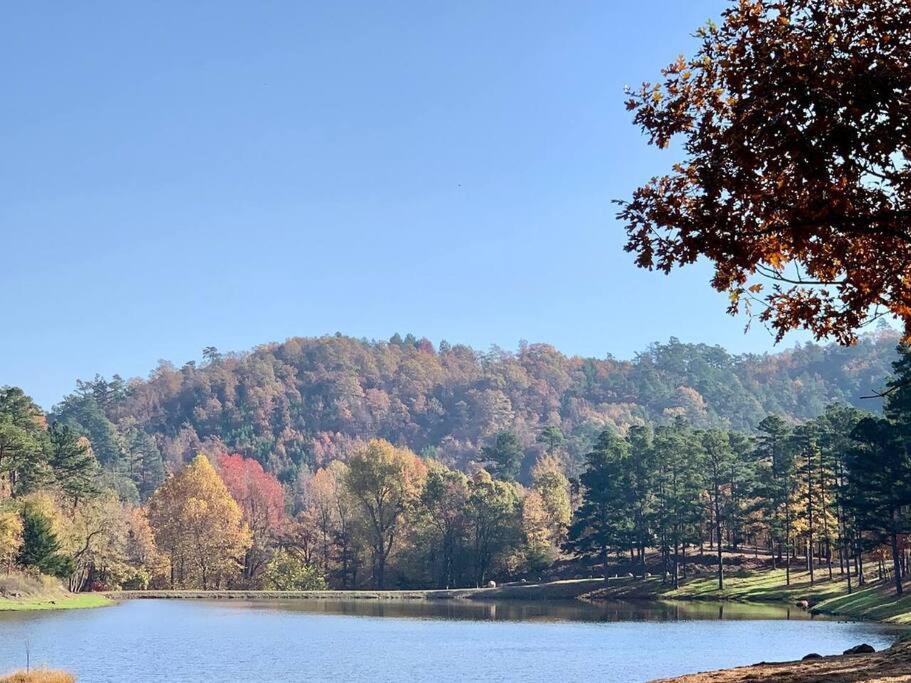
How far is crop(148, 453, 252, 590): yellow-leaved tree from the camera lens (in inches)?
4163

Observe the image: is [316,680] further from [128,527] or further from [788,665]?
[128,527]

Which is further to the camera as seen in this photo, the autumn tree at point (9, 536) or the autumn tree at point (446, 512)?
the autumn tree at point (446, 512)

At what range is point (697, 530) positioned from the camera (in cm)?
9575

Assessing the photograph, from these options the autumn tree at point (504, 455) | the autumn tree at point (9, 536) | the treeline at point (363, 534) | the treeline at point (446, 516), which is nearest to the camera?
the autumn tree at point (9, 536)

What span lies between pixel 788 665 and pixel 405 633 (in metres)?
35.2

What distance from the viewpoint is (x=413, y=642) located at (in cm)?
5003

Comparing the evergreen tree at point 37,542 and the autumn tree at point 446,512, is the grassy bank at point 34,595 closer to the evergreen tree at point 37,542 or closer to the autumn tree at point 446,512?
the evergreen tree at point 37,542

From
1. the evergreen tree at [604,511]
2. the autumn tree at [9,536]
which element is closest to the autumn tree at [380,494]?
the evergreen tree at [604,511]

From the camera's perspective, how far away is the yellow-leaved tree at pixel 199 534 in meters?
106

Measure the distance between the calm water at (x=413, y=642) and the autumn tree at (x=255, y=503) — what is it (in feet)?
116

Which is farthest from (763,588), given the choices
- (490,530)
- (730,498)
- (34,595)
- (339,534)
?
(34,595)

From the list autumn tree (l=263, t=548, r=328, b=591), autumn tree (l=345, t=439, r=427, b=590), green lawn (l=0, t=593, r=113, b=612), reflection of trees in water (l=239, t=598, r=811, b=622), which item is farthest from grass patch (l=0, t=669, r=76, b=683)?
autumn tree (l=345, t=439, r=427, b=590)

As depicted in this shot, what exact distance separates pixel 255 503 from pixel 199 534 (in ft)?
78.4

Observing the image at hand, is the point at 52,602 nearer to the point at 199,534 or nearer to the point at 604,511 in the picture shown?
the point at 199,534
